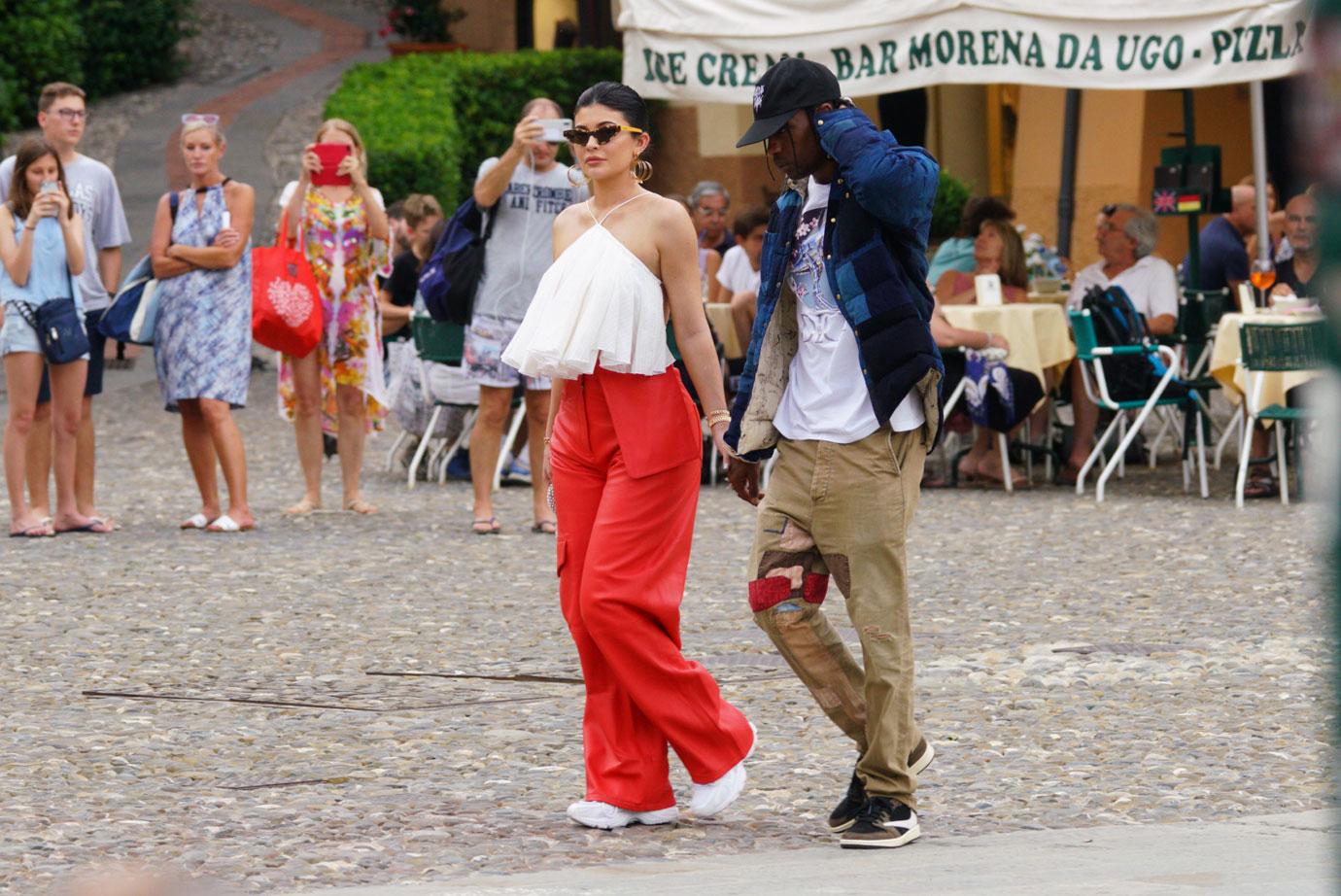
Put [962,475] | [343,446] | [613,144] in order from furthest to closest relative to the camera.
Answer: [962,475] → [343,446] → [613,144]

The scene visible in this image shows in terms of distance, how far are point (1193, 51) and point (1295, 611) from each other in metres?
4.39

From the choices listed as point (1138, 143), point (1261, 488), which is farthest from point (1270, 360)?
point (1138, 143)

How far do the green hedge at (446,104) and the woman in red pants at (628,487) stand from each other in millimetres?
13495

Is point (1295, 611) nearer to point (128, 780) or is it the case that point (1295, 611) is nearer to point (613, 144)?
point (613, 144)

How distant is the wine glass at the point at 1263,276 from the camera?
1207 centimetres

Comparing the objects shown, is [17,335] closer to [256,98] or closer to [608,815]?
[608,815]

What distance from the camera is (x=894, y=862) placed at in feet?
14.6

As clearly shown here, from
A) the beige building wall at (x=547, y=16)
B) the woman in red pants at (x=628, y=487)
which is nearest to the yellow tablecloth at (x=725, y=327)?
the woman in red pants at (x=628, y=487)

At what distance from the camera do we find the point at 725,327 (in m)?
12.3

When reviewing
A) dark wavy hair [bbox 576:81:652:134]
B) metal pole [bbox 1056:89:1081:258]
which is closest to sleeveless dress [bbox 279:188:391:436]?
dark wavy hair [bbox 576:81:652:134]

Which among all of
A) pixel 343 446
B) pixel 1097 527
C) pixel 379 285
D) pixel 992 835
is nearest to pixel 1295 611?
pixel 1097 527

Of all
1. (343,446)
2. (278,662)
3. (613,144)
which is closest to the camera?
(613,144)

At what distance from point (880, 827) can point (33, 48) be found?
21906 mm

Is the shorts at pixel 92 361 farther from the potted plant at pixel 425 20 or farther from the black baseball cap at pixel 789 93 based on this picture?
the potted plant at pixel 425 20
